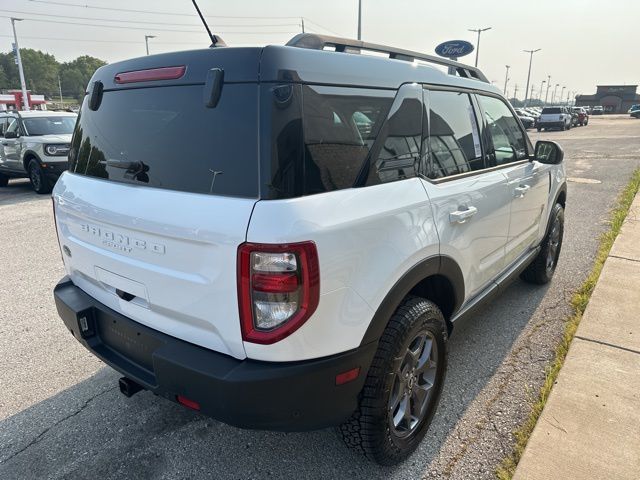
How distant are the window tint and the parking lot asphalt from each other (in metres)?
1.46

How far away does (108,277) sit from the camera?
2211mm

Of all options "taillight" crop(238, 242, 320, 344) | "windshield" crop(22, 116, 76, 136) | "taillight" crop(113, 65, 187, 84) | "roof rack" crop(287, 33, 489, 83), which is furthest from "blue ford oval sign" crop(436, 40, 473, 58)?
"taillight" crop(238, 242, 320, 344)

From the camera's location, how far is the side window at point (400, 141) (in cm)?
207

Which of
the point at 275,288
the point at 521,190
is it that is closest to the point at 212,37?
the point at 275,288

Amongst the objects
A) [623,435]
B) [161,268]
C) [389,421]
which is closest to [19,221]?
[161,268]

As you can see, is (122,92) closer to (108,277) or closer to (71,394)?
(108,277)

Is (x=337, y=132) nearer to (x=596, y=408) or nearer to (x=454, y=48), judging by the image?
(x=596, y=408)

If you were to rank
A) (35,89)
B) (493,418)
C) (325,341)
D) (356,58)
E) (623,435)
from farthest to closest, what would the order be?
(35,89), (493,418), (623,435), (356,58), (325,341)

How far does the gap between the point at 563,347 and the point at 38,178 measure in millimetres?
10562

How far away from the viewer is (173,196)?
1.91m

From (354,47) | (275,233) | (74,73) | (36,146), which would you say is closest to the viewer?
(275,233)

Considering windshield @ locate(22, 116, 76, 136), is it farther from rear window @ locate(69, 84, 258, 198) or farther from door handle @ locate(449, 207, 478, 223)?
door handle @ locate(449, 207, 478, 223)

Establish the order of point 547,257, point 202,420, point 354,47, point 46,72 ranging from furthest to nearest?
point 46,72, point 547,257, point 202,420, point 354,47

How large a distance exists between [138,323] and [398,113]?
1561mm
